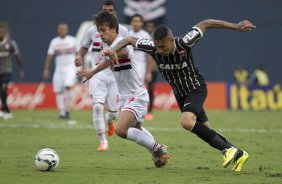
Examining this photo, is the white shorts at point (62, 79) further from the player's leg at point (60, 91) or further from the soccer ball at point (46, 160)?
the soccer ball at point (46, 160)

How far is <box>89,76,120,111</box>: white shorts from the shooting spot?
14.1 meters

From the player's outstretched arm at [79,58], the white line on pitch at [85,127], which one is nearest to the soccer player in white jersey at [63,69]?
the white line on pitch at [85,127]

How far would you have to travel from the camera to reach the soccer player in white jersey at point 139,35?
67.6ft

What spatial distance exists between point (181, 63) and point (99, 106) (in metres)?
3.53

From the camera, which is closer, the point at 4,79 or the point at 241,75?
the point at 4,79

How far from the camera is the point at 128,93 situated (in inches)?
467

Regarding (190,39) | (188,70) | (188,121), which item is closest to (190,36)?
(190,39)

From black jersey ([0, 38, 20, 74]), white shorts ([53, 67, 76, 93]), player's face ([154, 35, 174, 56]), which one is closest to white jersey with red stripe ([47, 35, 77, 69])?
white shorts ([53, 67, 76, 93])

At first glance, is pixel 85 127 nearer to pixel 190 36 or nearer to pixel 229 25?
pixel 190 36

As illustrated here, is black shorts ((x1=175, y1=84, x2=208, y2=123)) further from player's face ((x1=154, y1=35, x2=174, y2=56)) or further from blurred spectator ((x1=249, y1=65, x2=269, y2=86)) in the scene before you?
blurred spectator ((x1=249, y1=65, x2=269, y2=86))

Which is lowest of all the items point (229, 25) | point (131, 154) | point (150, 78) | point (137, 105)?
point (150, 78)

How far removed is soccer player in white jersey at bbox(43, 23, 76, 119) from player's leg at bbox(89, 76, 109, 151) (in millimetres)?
9096

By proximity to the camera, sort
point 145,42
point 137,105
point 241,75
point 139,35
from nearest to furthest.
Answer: point 145,42, point 137,105, point 139,35, point 241,75

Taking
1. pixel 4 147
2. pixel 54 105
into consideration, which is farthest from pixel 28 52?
pixel 4 147
